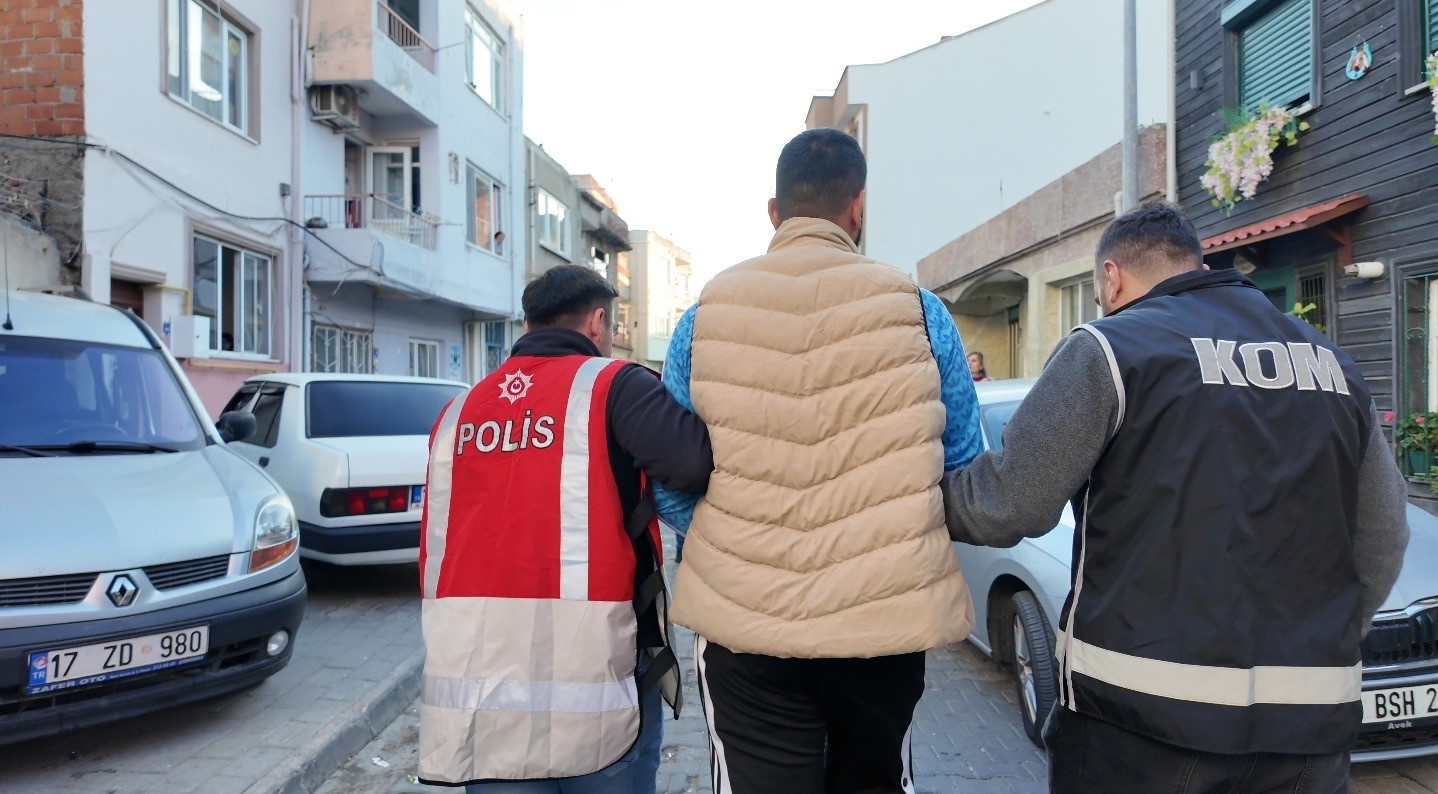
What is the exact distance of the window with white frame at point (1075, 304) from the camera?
41.9ft

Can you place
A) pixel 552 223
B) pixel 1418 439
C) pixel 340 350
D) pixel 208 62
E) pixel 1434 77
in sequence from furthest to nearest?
1. pixel 552 223
2. pixel 340 350
3. pixel 208 62
4. pixel 1418 439
5. pixel 1434 77

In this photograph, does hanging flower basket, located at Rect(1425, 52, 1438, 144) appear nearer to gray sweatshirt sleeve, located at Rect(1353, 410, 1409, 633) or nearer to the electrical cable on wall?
gray sweatshirt sleeve, located at Rect(1353, 410, 1409, 633)

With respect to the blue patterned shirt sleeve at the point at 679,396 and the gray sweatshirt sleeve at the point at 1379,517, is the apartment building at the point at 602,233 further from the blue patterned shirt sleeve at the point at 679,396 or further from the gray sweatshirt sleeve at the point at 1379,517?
the gray sweatshirt sleeve at the point at 1379,517

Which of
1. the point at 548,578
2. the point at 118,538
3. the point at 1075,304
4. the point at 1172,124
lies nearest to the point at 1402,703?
the point at 548,578

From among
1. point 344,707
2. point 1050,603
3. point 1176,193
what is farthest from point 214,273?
point 1176,193

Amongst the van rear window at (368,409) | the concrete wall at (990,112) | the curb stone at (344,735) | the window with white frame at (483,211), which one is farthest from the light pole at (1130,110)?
the concrete wall at (990,112)

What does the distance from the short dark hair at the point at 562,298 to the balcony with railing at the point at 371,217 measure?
12699 mm

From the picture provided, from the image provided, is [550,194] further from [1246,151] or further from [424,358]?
[1246,151]

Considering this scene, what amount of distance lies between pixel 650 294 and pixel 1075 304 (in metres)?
39.5

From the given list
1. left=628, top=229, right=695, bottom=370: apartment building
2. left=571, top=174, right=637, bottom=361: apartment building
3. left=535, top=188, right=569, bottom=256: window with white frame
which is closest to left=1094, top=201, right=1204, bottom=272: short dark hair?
left=535, top=188, right=569, bottom=256: window with white frame

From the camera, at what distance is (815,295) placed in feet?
6.16

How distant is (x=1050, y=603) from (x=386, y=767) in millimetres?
2990

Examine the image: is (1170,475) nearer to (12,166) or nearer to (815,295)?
(815,295)

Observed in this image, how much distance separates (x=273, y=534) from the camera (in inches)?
170
